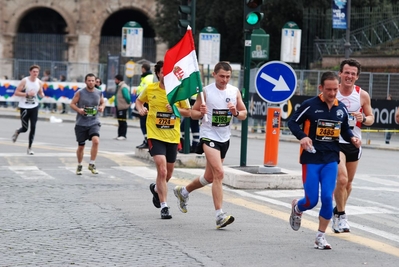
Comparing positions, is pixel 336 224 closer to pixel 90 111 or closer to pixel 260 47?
pixel 90 111

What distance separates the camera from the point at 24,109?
1917 cm

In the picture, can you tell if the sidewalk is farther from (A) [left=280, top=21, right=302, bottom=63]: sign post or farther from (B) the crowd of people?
(B) the crowd of people

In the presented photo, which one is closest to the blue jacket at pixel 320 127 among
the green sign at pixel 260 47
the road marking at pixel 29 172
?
the road marking at pixel 29 172

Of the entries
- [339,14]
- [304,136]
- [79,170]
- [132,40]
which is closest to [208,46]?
[339,14]

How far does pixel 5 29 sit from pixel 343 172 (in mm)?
49931

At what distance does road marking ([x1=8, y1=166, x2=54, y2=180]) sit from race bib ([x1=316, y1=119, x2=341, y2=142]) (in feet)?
22.3

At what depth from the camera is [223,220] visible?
396 inches

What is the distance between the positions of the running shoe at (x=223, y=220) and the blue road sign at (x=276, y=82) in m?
4.92

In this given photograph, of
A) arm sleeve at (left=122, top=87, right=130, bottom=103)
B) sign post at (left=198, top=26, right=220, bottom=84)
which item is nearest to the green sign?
arm sleeve at (left=122, top=87, right=130, bottom=103)

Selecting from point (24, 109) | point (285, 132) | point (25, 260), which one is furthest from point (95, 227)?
point (285, 132)

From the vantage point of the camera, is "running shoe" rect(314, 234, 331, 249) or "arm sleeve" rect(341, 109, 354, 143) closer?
"running shoe" rect(314, 234, 331, 249)

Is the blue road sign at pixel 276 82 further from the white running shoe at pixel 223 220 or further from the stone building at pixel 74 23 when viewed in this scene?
the stone building at pixel 74 23

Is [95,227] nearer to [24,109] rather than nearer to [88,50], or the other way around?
[24,109]

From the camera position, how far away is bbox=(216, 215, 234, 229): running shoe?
10.0 metres
